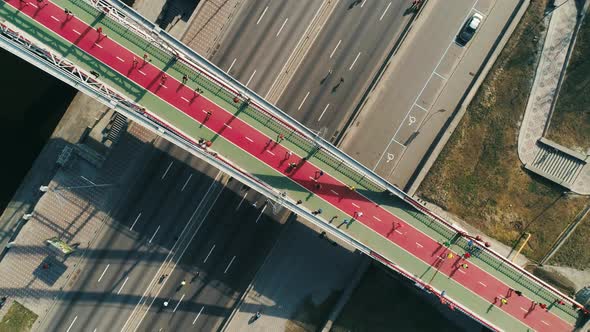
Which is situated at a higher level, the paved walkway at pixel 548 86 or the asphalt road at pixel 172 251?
the paved walkway at pixel 548 86

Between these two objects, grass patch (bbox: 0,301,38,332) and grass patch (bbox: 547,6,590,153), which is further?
grass patch (bbox: 547,6,590,153)

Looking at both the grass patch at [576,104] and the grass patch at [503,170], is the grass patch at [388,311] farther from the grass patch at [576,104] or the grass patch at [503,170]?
the grass patch at [576,104]

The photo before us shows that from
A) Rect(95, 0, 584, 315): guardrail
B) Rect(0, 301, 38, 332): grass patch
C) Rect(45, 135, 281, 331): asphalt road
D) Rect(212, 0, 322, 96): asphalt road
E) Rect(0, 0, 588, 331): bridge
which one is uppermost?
Rect(212, 0, 322, 96): asphalt road

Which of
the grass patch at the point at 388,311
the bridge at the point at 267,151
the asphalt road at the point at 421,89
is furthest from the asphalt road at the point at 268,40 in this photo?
the grass patch at the point at 388,311

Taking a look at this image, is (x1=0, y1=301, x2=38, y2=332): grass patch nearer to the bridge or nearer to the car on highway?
the bridge

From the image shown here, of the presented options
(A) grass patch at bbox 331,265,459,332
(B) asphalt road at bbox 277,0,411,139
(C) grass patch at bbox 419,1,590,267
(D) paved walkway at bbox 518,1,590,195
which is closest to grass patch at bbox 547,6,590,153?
(D) paved walkway at bbox 518,1,590,195

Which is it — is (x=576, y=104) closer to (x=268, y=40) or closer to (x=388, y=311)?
(x=388, y=311)

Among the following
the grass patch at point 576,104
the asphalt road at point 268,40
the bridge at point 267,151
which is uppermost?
the grass patch at point 576,104
